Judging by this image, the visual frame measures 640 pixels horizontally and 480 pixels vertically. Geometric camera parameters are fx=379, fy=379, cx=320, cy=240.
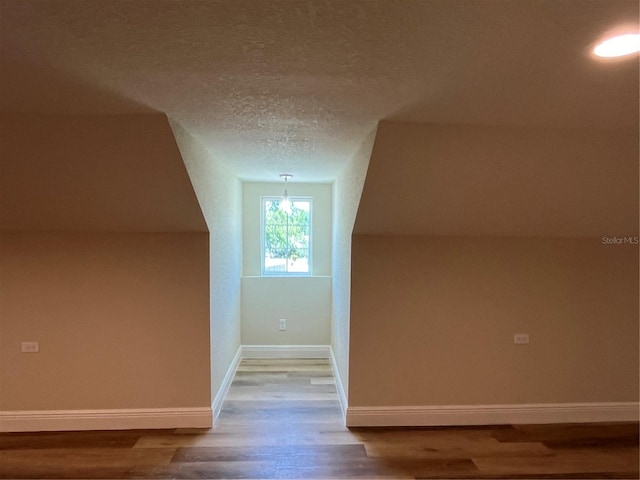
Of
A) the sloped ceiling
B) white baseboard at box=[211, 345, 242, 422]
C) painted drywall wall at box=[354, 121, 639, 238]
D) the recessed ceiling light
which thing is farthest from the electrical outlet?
the recessed ceiling light

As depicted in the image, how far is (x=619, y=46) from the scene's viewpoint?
130 centimetres

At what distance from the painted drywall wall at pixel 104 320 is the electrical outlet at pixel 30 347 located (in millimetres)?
31

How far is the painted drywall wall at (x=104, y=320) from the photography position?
2.78 m

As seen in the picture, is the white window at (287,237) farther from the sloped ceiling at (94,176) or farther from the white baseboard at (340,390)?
the sloped ceiling at (94,176)

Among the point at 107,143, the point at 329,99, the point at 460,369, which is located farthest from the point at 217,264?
the point at 460,369

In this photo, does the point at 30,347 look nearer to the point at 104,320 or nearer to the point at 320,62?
the point at 104,320

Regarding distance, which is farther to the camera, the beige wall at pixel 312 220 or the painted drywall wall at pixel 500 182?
the beige wall at pixel 312 220

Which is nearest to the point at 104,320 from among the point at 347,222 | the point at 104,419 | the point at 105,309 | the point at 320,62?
the point at 105,309

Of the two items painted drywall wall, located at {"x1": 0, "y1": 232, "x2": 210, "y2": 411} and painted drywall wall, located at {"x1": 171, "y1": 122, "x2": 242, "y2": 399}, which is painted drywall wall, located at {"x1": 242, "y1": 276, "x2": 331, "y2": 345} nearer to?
painted drywall wall, located at {"x1": 171, "y1": 122, "x2": 242, "y2": 399}

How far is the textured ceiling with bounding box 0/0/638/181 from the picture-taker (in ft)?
3.64

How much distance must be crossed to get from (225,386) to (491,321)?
7.84ft

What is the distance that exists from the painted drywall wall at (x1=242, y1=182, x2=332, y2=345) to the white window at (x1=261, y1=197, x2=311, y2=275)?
0.13 metres

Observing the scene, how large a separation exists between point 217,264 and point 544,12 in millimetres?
2709

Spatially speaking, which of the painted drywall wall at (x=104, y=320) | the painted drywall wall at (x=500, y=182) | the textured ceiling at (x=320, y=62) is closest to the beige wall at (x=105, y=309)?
the painted drywall wall at (x=104, y=320)
